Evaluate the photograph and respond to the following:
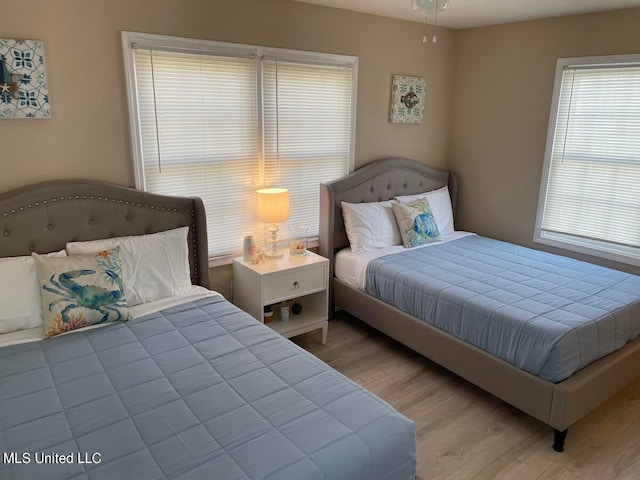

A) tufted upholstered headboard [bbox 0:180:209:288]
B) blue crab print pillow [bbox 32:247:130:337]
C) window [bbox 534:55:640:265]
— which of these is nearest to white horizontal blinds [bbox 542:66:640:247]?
window [bbox 534:55:640:265]

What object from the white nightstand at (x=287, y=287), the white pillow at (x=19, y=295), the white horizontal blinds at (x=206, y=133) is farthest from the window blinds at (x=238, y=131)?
the white pillow at (x=19, y=295)

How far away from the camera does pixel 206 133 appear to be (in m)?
3.01

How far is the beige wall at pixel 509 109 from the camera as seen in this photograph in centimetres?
341

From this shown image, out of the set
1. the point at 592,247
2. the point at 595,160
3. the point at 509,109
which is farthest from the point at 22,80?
the point at 592,247

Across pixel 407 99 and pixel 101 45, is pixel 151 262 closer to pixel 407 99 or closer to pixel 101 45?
pixel 101 45

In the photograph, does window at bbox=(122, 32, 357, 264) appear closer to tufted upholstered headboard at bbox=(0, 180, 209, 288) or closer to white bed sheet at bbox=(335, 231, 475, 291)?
tufted upholstered headboard at bbox=(0, 180, 209, 288)

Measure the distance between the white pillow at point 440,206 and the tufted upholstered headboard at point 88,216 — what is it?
182 cm

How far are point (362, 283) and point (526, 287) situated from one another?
112 centimetres

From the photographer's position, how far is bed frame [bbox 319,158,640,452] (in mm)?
2275

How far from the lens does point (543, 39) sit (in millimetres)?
3594

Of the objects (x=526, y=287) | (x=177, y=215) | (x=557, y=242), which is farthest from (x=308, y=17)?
(x=557, y=242)

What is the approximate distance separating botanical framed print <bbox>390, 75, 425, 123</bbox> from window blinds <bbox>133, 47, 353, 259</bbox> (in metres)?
0.47

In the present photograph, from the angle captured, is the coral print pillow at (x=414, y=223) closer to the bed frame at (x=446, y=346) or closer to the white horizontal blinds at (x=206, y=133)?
the bed frame at (x=446, y=346)

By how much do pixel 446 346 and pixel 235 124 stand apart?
6.59 ft
